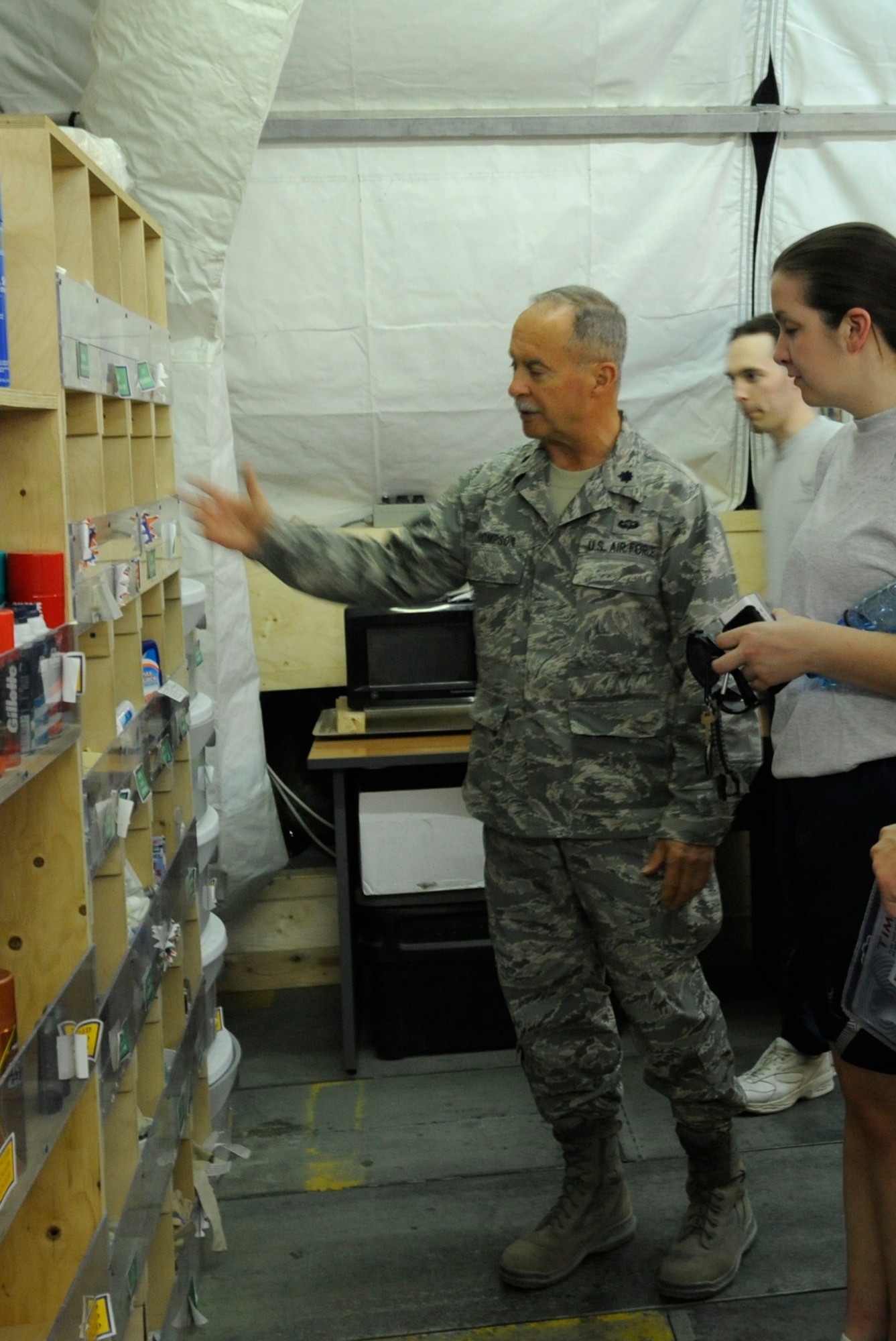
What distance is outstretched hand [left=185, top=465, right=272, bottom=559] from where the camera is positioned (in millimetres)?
1999

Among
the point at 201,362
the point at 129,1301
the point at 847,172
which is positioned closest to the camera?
the point at 129,1301

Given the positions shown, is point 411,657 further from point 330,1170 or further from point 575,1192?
point 575,1192

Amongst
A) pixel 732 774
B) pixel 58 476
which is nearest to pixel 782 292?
pixel 732 774

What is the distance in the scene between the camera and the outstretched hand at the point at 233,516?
78.7 inches

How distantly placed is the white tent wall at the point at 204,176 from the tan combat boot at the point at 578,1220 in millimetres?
1298

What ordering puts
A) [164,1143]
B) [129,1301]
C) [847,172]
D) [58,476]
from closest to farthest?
[58,476]
[129,1301]
[164,1143]
[847,172]

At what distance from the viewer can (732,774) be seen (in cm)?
207

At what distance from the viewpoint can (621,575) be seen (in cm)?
216

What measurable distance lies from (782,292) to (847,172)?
7.96 ft

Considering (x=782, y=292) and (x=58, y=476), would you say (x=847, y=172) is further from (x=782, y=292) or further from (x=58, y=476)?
(x=58, y=476)

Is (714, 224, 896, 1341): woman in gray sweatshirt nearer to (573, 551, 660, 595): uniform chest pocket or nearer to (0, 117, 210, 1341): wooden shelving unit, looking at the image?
(573, 551, 660, 595): uniform chest pocket

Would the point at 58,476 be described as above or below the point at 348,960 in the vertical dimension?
above

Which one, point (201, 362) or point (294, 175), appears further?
point (294, 175)

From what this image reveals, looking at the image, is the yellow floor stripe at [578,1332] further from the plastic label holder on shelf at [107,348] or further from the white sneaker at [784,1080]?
the plastic label holder on shelf at [107,348]
